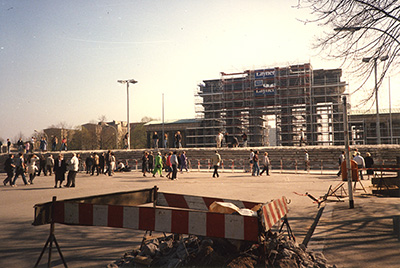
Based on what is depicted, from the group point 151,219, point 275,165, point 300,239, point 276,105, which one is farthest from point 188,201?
point 276,105

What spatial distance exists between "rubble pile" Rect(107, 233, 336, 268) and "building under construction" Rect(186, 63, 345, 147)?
5698 centimetres

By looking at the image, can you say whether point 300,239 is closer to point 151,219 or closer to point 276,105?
point 151,219

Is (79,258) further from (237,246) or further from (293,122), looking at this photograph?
(293,122)

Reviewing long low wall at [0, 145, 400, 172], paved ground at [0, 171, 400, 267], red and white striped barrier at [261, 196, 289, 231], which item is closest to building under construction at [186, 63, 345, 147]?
long low wall at [0, 145, 400, 172]

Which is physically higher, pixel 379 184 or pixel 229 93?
pixel 229 93

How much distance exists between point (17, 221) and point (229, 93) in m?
65.1

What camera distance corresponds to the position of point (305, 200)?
1079 cm

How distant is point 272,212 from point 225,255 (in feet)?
2.81

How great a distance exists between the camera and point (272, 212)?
14.6ft

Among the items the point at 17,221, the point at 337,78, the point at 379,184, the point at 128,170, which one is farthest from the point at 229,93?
the point at 17,221

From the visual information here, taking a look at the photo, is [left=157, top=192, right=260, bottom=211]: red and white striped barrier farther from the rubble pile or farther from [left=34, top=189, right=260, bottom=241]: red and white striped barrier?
[left=34, top=189, right=260, bottom=241]: red and white striped barrier

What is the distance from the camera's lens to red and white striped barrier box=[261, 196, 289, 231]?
3.99 meters

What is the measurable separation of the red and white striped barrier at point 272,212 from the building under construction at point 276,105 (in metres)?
56.4

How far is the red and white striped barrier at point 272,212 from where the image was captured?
399 cm
